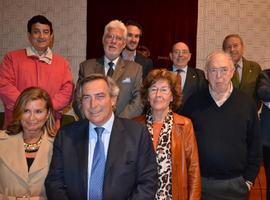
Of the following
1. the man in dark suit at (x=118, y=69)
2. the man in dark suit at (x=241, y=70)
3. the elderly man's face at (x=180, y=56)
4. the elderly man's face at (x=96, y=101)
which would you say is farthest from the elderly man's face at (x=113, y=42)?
the man in dark suit at (x=241, y=70)

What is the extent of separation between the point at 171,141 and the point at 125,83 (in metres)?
0.76

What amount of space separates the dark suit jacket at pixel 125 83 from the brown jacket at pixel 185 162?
1.59ft

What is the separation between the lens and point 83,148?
223cm

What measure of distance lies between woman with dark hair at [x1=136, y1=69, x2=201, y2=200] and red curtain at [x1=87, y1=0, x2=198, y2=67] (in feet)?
9.97

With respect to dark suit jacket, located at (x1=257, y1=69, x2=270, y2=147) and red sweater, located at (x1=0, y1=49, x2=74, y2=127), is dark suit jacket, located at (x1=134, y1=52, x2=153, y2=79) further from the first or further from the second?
dark suit jacket, located at (x1=257, y1=69, x2=270, y2=147)

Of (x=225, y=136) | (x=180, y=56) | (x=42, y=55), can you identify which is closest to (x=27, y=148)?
(x=42, y=55)

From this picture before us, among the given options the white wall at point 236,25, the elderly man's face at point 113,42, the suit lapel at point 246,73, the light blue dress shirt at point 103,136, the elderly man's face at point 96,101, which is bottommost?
the light blue dress shirt at point 103,136

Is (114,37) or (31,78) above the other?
(114,37)

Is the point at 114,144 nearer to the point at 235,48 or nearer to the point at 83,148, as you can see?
the point at 83,148

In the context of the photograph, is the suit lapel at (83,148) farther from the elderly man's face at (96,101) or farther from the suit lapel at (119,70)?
the suit lapel at (119,70)

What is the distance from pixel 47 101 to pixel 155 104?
0.72m

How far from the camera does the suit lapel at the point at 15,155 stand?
243cm

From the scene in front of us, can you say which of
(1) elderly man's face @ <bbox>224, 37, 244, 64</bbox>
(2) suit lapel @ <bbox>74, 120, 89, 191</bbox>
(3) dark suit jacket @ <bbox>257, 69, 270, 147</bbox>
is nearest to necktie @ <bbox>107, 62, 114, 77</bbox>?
(2) suit lapel @ <bbox>74, 120, 89, 191</bbox>

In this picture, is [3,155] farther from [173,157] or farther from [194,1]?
[194,1]
